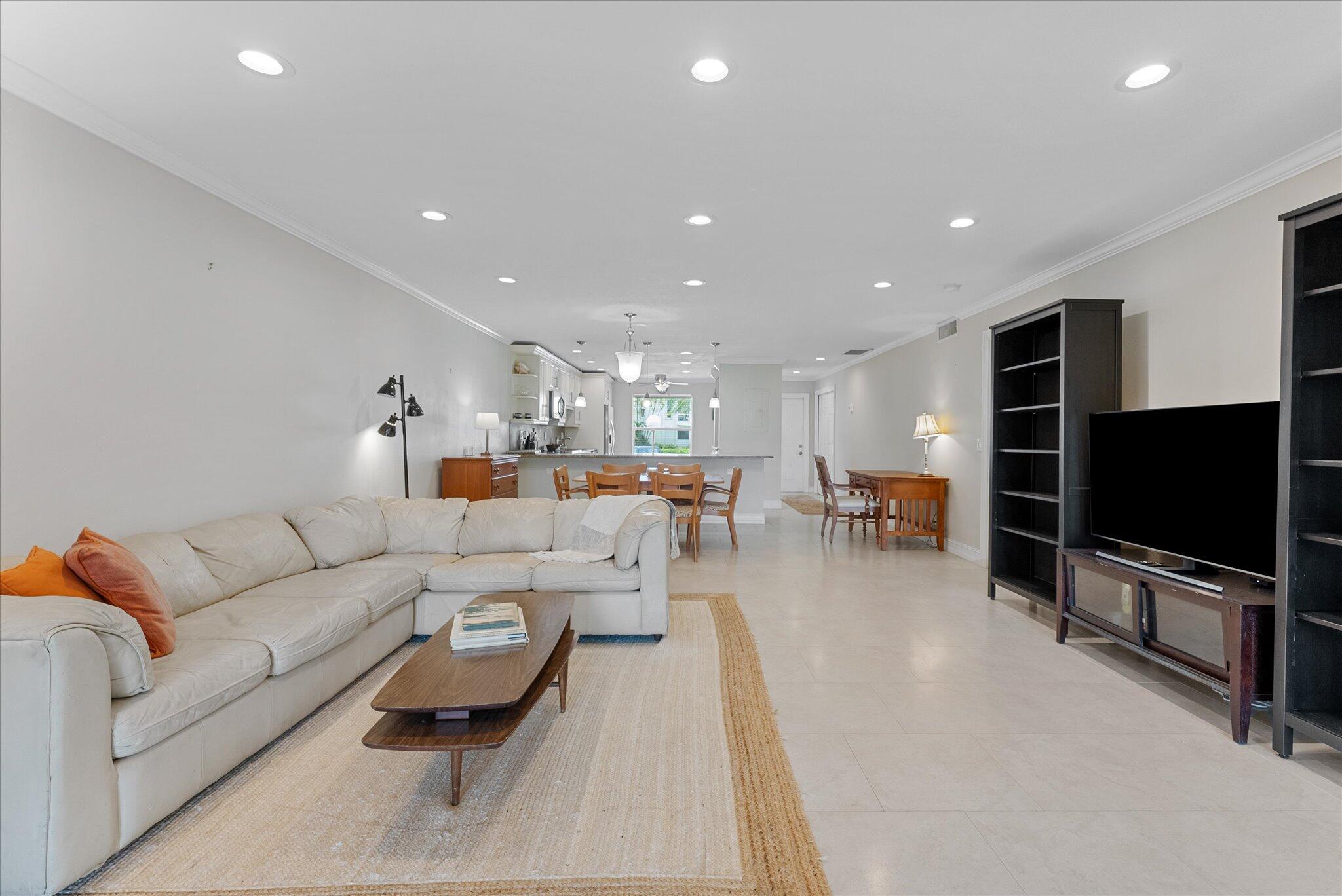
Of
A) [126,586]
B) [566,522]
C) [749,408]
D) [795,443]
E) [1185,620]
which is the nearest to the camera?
[126,586]

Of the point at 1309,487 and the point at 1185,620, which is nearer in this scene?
the point at 1309,487

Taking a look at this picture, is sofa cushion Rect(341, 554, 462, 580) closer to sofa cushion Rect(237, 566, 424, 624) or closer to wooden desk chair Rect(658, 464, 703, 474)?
sofa cushion Rect(237, 566, 424, 624)

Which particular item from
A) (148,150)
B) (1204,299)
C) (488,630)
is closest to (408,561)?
(488,630)

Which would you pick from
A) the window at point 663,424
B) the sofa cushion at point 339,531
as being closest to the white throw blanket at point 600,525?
the sofa cushion at point 339,531

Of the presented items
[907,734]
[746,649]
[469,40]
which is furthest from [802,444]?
[469,40]

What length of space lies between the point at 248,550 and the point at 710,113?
292 centimetres

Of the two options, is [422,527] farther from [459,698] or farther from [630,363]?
[630,363]

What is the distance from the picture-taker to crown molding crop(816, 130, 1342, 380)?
282 cm

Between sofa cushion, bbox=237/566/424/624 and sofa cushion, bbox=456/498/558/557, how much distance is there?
608 millimetres

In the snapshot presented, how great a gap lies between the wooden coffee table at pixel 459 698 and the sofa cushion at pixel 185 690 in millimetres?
506

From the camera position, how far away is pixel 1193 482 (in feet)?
10.0

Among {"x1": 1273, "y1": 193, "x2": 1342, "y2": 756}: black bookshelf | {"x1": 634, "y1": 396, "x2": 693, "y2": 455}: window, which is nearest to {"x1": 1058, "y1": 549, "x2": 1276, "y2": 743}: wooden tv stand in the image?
{"x1": 1273, "y1": 193, "x2": 1342, "y2": 756}: black bookshelf

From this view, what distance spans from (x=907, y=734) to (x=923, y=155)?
2494 mm

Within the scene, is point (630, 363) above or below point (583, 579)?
above
